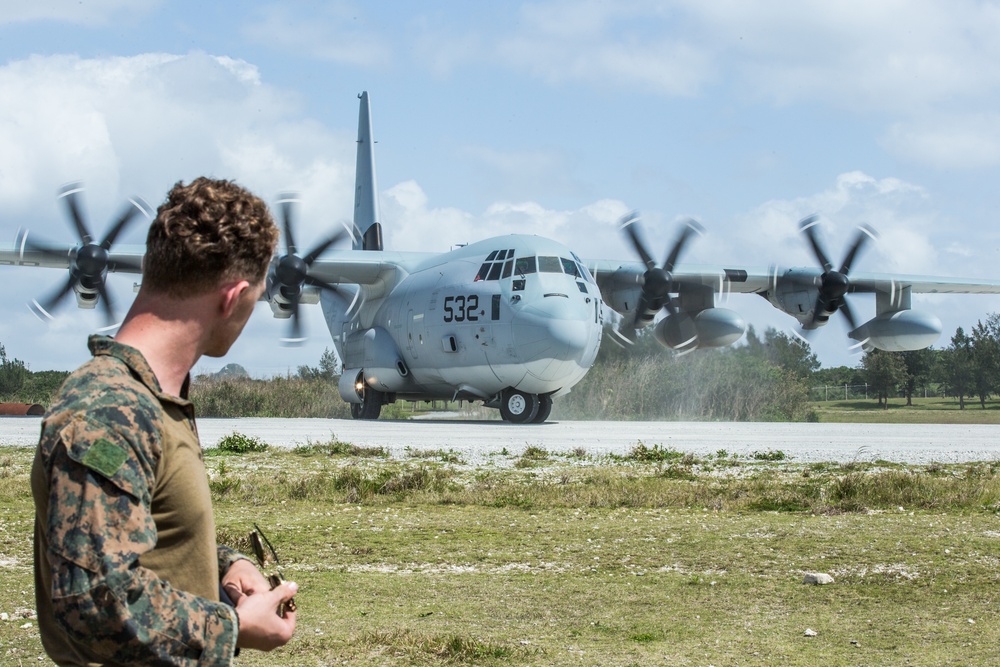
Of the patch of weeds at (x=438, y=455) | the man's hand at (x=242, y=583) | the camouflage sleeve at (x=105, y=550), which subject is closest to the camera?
the camouflage sleeve at (x=105, y=550)

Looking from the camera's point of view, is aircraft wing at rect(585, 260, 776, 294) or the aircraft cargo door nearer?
the aircraft cargo door

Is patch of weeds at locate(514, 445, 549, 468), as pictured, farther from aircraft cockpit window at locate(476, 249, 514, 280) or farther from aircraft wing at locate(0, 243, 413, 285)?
aircraft wing at locate(0, 243, 413, 285)

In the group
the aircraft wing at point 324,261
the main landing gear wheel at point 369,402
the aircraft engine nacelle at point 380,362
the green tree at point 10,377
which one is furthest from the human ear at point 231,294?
the green tree at point 10,377

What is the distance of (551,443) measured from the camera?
1883 centimetres

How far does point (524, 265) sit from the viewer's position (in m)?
25.0

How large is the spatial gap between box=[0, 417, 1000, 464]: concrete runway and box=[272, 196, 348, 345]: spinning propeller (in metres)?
4.43

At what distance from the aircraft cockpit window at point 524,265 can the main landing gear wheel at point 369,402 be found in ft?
26.6

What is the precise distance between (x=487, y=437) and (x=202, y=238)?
18.6 m

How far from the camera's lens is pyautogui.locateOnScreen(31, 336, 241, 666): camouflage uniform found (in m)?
1.81

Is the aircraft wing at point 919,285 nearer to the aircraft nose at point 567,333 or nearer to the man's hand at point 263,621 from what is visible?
the aircraft nose at point 567,333

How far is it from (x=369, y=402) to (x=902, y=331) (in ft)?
52.3

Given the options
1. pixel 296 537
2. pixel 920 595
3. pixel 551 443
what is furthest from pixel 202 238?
pixel 551 443

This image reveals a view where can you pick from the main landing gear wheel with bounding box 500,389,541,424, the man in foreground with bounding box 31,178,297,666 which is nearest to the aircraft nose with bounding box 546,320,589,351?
the main landing gear wheel with bounding box 500,389,541,424

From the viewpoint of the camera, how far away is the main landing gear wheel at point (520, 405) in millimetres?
27031
